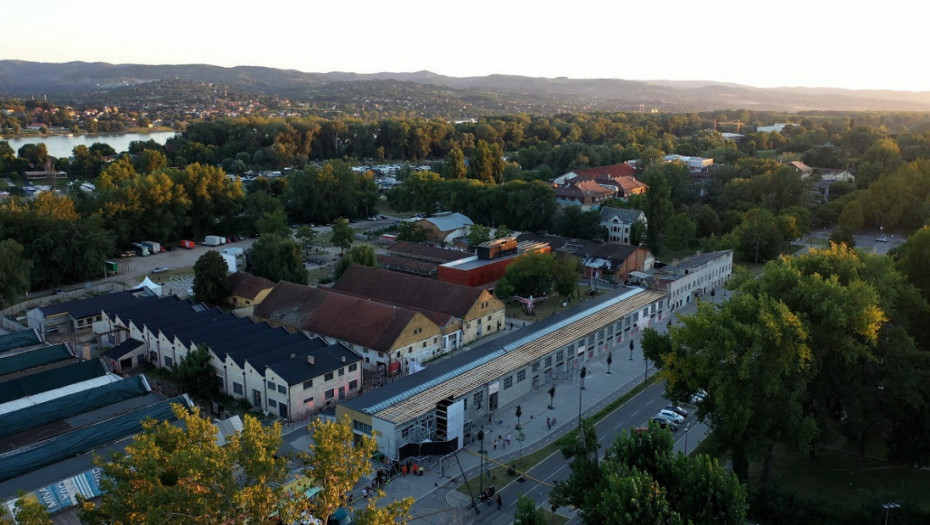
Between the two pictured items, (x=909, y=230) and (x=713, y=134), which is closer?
(x=909, y=230)

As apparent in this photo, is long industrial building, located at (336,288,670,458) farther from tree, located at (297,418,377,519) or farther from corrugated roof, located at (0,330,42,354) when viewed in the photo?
corrugated roof, located at (0,330,42,354)

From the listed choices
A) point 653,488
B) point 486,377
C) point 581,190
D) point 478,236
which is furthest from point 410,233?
point 653,488

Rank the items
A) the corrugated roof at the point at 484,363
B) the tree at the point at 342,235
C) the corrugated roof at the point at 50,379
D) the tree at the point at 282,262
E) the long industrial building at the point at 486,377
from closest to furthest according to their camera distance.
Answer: the long industrial building at the point at 486,377
the corrugated roof at the point at 484,363
the corrugated roof at the point at 50,379
the tree at the point at 282,262
the tree at the point at 342,235

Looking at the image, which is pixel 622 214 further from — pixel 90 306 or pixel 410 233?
pixel 90 306

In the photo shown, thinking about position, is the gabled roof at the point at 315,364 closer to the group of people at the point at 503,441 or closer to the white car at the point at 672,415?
the group of people at the point at 503,441

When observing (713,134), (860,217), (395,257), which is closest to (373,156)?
(713,134)

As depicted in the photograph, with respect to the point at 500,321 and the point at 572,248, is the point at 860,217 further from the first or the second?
the point at 500,321

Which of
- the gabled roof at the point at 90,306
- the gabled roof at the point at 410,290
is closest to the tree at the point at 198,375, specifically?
the gabled roof at the point at 90,306
